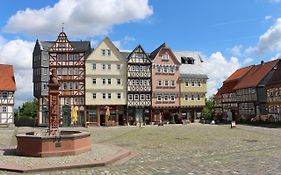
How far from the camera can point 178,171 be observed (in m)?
12.0

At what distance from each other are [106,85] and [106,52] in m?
5.75

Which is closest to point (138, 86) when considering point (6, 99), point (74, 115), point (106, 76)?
point (106, 76)

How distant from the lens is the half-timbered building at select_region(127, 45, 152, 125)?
6178cm

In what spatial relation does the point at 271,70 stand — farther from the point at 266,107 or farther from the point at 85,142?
the point at 85,142

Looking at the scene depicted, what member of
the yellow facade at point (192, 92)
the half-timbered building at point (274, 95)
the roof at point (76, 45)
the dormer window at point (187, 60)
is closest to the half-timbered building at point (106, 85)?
the roof at point (76, 45)

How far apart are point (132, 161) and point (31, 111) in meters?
74.8

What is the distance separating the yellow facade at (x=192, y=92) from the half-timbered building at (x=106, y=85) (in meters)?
11.3

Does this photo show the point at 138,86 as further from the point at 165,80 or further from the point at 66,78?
the point at 66,78

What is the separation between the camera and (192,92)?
66312 millimetres

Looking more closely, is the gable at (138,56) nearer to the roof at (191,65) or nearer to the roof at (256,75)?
the roof at (191,65)

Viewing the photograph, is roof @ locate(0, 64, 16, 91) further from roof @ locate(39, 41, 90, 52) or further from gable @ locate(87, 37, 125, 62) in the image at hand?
gable @ locate(87, 37, 125, 62)

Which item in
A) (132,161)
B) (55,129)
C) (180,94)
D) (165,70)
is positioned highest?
(165,70)

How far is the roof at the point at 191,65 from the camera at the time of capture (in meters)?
68.3

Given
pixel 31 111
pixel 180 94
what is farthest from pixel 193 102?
pixel 31 111
